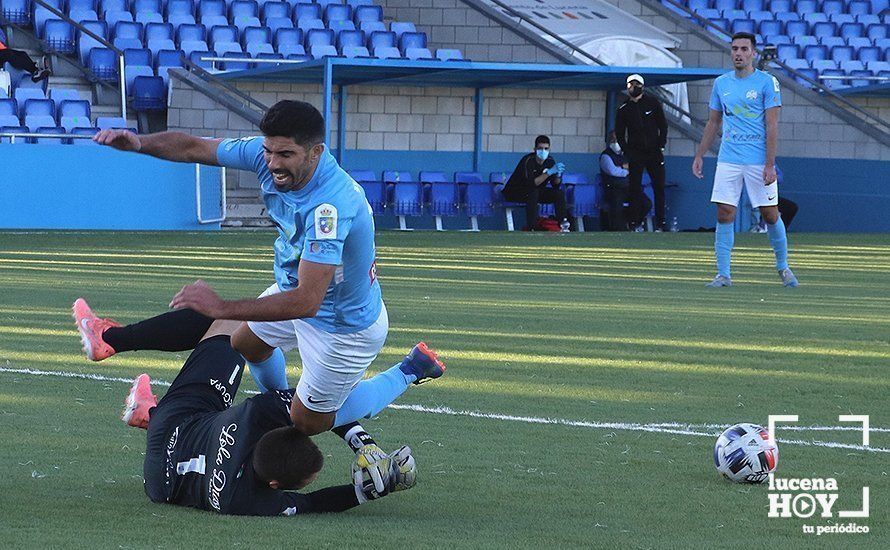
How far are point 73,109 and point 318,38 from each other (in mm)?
4937

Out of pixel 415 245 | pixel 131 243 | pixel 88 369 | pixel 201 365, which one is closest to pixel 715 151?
pixel 415 245

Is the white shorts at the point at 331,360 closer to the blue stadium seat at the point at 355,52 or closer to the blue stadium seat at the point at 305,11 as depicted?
the blue stadium seat at the point at 355,52

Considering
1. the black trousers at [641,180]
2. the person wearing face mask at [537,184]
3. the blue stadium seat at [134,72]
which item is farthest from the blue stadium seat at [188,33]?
the black trousers at [641,180]

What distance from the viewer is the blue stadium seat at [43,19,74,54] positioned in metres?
24.3

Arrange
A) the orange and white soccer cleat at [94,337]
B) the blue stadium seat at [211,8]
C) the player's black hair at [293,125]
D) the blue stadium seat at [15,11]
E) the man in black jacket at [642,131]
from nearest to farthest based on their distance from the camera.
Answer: the player's black hair at [293,125]
the orange and white soccer cleat at [94,337]
the man in black jacket at [642,131]
the blue stadium seat at [15,11]
the blue stadium seat at [211,8]

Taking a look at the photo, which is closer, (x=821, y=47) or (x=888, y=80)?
(x=888, y=80)

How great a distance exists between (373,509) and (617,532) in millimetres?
889

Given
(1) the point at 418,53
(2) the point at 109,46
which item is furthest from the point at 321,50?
(2) the point at 109,46

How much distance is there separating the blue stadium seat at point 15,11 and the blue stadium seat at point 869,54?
15529 mm

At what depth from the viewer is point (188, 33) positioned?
83.0ft

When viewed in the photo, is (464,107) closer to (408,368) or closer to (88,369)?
(88,369)

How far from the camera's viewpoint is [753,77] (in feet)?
42.8

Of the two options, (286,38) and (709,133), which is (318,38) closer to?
(286,38)

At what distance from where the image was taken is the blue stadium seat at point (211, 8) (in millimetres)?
26156
